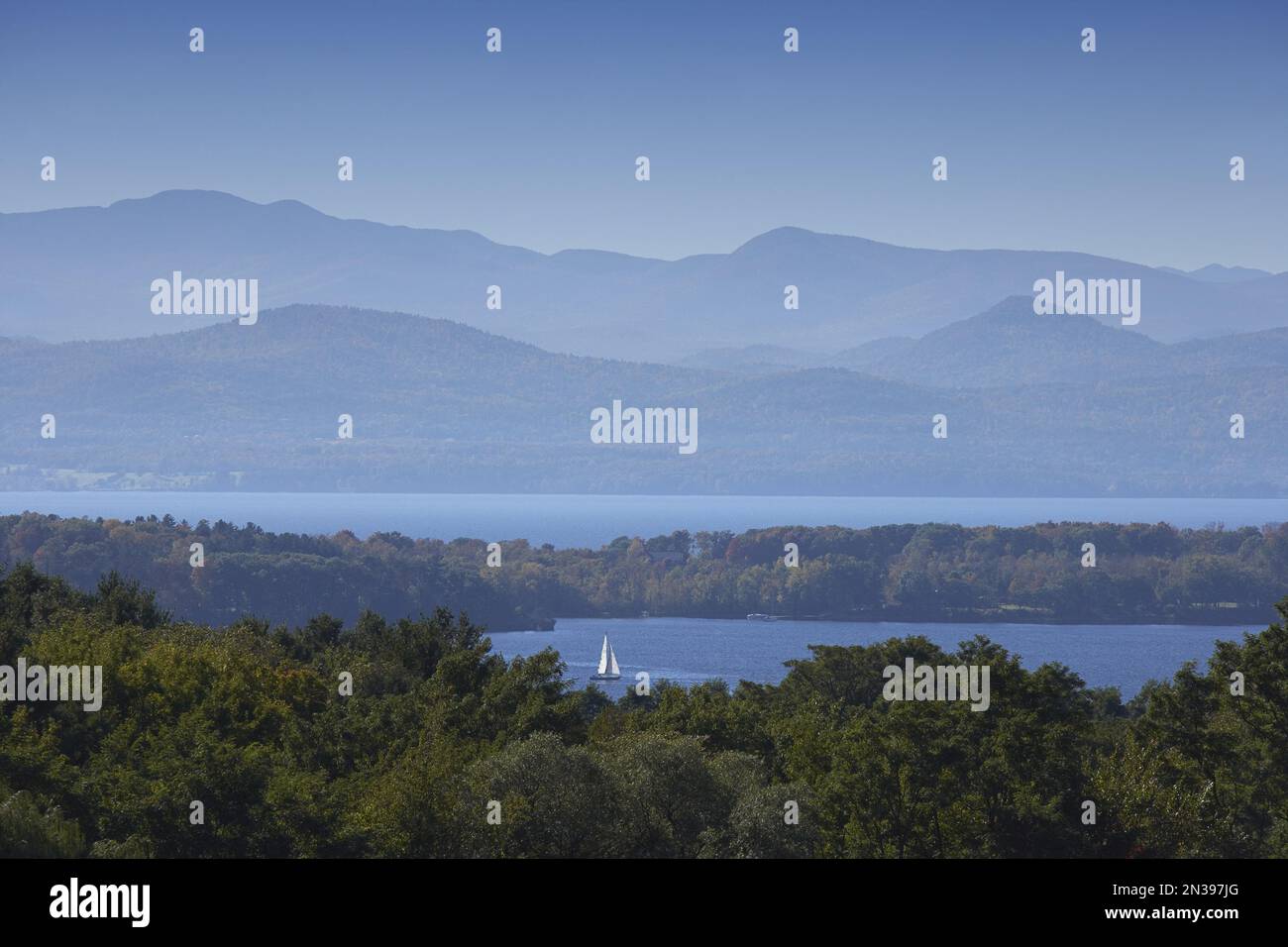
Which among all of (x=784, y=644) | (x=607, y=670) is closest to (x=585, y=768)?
(x=607, y=670)

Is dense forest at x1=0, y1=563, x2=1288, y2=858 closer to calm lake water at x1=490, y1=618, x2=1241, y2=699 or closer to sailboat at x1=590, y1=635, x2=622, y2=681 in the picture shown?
calm lake water at x1=490, y1=618, x2=1241, y2=699

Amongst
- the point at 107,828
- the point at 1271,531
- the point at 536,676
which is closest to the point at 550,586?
the point at 1271,531

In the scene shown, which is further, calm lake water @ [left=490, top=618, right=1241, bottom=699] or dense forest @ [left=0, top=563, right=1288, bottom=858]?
calm lake water @ [left=490, top=618, right=1241, bottom=699]

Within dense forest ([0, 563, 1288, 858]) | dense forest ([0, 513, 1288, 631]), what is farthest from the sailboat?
dense forest ([0, 563, 1288, 858])

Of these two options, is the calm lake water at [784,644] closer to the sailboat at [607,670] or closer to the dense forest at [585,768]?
the sailboat at [607,670]

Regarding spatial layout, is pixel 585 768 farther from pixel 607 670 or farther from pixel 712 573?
pixel 712 573
